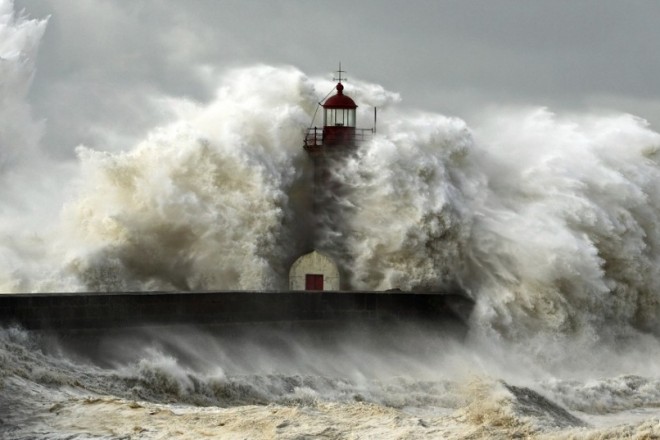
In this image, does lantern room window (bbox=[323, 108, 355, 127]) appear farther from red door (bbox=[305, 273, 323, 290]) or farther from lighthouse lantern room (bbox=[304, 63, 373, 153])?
red door (bbox=[305, 273, 323, 290])

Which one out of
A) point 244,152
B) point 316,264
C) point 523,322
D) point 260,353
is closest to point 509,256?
point 523,322

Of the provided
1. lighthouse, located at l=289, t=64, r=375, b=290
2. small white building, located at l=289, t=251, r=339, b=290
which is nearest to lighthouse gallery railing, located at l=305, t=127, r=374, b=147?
lighthouse, located at l=289, t=64, r=375, b=290

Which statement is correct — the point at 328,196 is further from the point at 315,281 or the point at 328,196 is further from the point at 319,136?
the point at 315,281

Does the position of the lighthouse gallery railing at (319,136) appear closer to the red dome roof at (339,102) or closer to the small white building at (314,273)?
the red dome roof at (339,102)

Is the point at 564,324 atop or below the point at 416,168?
below

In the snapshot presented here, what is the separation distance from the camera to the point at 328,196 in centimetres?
1845

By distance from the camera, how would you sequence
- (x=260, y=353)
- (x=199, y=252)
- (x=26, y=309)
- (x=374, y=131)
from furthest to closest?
(x=374, y=131) → (x=199, y=252) → (x=260, y=353) → (x=26, y=309)

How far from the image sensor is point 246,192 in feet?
59.1

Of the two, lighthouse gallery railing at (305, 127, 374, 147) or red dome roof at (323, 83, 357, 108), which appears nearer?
lighthouse gallery railing at (305, 127, 374, 147)

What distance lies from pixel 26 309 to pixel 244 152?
7.00 m

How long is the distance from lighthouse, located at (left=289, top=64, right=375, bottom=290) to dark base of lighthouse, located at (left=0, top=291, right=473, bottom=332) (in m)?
1.99

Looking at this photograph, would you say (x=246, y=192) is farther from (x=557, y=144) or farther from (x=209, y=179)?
(x=557, y=144)

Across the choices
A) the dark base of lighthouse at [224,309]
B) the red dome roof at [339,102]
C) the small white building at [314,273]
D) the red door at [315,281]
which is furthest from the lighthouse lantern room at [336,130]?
the dark base of lighthouse at [224,309]

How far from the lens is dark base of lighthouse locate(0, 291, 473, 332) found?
11.7 meters
